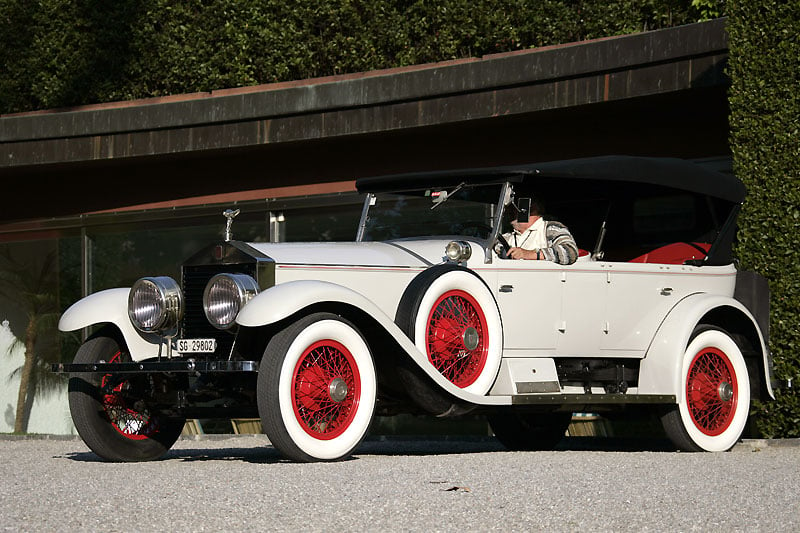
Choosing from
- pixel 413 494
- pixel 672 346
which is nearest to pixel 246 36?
pixel 672 346

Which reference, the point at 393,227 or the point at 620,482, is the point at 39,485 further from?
the point at 393,227

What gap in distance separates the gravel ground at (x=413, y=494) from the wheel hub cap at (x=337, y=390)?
15.9 inches

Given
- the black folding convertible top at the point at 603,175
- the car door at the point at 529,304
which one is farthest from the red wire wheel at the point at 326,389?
the black folding convertible top at the point at 603,175

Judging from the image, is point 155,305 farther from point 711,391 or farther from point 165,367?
point 711,391

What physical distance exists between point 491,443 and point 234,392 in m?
3.71

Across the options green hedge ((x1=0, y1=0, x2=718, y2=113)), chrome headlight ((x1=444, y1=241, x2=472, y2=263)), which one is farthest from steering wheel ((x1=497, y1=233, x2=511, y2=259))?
green hedge ((x1=0, y1=0, x2=718, y2=113))

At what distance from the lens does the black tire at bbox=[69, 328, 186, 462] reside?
7438 mm

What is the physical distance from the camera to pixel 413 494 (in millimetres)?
5199

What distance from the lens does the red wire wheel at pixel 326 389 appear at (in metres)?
6.74

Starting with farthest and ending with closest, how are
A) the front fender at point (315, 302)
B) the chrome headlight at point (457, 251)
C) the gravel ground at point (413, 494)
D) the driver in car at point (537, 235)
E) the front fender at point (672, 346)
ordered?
the front fender at point (672, 346) → the driver in car at point (537, 235) → the chrome headlight at point (457, 251) → the front fender at point (315, 302) → the gravel ground at point (413, 494)

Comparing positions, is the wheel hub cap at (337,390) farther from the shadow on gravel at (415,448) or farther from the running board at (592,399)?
the running board at (592,399)

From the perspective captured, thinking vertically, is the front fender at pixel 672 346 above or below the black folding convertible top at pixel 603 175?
below

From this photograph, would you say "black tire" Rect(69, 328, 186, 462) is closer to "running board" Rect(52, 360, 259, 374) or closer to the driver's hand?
"running board" Rect(52, 360, 259, 374)

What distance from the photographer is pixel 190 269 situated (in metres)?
7.44
